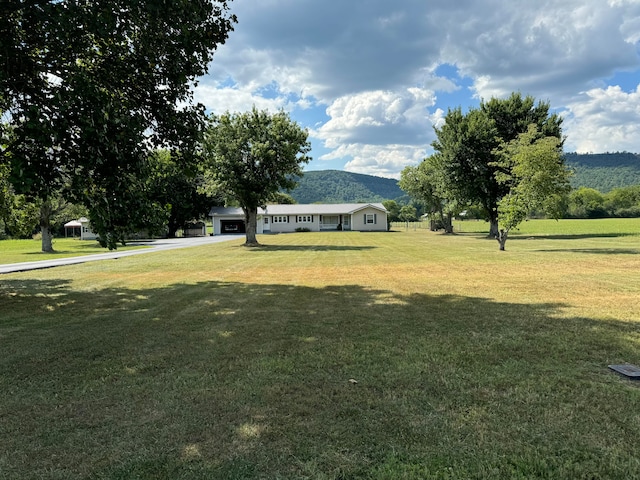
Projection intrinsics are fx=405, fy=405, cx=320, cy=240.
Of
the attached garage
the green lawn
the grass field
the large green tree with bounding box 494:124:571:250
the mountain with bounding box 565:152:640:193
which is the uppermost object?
the mountain with bounding box 565:152:640:193

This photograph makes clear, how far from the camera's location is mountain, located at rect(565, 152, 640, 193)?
162000 mm

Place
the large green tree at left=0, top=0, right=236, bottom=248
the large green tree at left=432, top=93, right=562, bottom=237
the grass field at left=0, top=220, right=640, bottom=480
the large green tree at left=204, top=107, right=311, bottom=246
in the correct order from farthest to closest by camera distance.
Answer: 1. the large green tree at left=432, top=93, right=562, bottom=237
2. the large green tree at left=204, top=107, right=311, bottom=246
3. the large green tree at left=0, top=0, right=236, bottom=248
4. the grass field at left=0, top=220, right=640, bottom=480

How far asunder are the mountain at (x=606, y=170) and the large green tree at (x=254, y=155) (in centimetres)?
16145

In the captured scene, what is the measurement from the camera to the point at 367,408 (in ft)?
11.7

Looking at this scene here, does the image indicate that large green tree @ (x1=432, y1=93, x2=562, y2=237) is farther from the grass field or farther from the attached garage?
the attached garage

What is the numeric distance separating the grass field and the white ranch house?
2098 inches

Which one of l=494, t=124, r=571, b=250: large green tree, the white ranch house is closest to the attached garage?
the white ranch house

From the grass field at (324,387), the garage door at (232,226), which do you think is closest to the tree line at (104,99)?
the grass field at (324,387)

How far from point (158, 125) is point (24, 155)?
2.66 meters

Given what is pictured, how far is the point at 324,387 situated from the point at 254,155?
925 inches

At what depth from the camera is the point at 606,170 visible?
17962 cm

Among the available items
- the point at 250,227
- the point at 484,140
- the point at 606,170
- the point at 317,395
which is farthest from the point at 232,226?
the point at 606,170

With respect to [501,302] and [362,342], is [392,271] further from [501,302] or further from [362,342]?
[362,342]

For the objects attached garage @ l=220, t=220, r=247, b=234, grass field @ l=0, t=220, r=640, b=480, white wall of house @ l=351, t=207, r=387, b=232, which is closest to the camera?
grass field @ l=0, t=220, r=640, b=480
